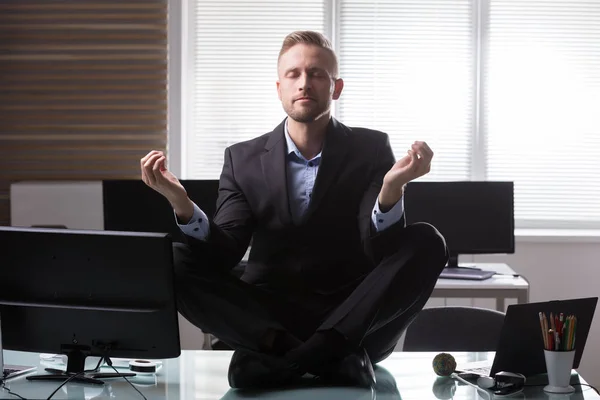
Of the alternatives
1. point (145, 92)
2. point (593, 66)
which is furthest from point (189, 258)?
point (593, 66)

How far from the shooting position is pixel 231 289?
2309mm

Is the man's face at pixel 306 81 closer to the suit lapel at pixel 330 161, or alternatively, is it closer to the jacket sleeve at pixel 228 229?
the suit lapel at pixel 330 161

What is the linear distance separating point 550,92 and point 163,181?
330cm

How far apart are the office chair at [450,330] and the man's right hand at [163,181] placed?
3.15 feet

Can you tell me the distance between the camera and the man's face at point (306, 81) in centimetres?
262

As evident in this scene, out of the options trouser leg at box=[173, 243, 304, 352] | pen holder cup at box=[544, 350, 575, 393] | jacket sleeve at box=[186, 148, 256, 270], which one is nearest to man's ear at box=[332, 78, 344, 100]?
jacket sleeve at box=[186, 148, 256, 270]

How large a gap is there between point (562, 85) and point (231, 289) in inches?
129

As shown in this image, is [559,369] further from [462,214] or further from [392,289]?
[462,214]

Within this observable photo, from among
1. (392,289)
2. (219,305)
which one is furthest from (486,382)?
(219,305)

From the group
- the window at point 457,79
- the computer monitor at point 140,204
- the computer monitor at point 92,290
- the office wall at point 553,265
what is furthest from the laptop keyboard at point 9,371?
the window at point 457,79

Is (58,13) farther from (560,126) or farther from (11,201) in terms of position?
(560,126)

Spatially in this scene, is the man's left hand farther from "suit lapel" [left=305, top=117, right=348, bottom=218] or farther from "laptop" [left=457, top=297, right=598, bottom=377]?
"laptop" [left=457, top=297, right=598, bottom=377]

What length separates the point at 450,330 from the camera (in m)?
2.96

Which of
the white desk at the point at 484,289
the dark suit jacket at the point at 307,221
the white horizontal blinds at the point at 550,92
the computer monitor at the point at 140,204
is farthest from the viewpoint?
the white horizontal blinds at the point at 550,92
